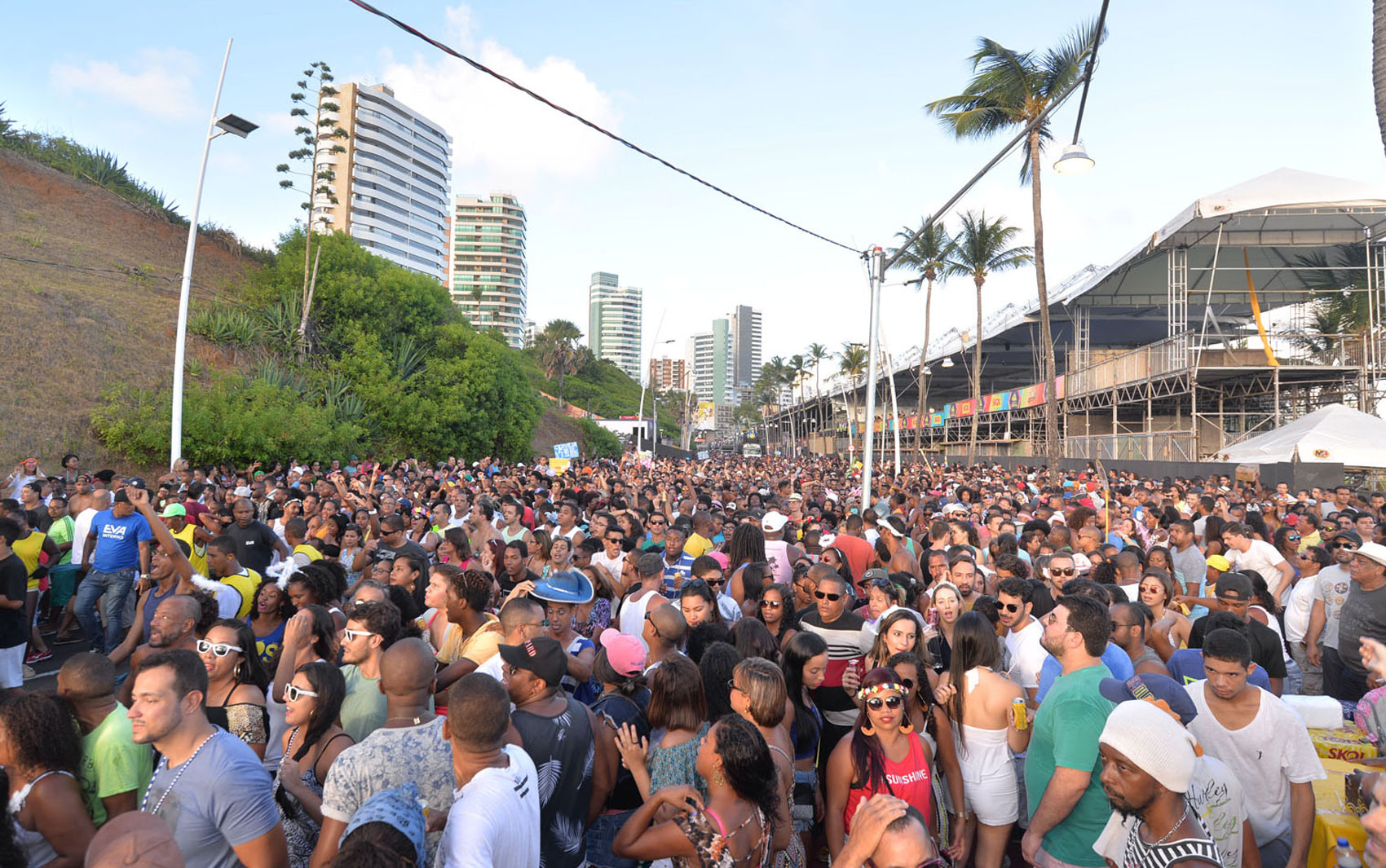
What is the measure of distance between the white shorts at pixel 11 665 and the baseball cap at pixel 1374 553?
32.5 ft

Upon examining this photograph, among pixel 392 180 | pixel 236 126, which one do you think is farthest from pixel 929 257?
pixel 392 180

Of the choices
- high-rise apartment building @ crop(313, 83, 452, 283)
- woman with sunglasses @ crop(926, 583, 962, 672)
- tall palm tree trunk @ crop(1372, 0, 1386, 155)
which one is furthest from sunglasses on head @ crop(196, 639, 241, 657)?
high-rise apartment building @ crop(313, 83, 452, 283)

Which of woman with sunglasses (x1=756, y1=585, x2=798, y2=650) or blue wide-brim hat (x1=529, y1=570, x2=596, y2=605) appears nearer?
blue wide-brim hat (x1=529, y1=570, x2=596, y2=605)

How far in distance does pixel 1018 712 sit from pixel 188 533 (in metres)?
7.62

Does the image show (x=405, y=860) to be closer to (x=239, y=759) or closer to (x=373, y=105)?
(x=239, y=759)

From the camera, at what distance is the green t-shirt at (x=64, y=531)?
8734 millimetres

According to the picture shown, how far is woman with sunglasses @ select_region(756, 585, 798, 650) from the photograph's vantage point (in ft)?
17.0

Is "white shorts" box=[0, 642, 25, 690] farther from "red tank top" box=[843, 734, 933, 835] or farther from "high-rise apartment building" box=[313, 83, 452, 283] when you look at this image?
"high-rise apartment building" box=[313, 83, 452, 283]

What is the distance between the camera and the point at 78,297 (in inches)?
936

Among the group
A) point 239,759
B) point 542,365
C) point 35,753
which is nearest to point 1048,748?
point 239,759

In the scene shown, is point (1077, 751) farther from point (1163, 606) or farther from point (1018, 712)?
point (1163, 606)

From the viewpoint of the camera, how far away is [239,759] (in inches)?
105

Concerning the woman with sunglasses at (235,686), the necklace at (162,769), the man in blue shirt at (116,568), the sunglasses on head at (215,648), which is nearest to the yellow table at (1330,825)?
the necklace at (162,769)

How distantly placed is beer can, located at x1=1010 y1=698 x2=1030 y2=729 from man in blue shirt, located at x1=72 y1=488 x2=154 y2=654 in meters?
7.75
